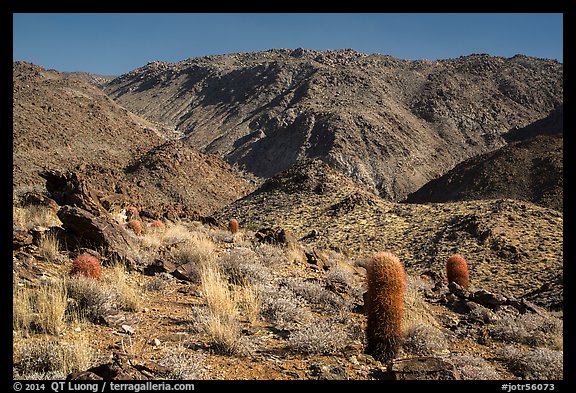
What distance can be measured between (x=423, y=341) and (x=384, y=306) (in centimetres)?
78

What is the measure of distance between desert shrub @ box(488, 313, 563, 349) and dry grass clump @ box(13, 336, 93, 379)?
5.44 meters

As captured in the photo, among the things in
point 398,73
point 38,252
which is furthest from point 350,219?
point 398,73

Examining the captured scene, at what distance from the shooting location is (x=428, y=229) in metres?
20.9

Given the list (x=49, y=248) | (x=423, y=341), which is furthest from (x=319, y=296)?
(x=49, y=248)

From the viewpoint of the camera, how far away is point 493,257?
17375 mm

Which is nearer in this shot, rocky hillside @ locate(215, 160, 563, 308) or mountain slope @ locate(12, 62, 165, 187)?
rocky hillside @ locate(215, 160, 563, 308)

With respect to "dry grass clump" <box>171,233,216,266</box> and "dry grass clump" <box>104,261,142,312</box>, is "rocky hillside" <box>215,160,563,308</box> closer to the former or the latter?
"dry grass clump" <box>171,233,216,266</box>

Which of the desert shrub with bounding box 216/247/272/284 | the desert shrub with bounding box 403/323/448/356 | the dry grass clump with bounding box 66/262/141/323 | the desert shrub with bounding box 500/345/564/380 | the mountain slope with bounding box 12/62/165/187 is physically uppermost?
the mountain slope with bounding box 12/62/165/187

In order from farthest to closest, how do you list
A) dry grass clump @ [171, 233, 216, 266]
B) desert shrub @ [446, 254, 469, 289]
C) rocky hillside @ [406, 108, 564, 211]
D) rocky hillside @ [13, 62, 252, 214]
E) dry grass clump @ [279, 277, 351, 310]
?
rocky hillside @ [406, 108, 564, 211]
rocky hillside @ [13, 62, 252, 214]
desert shrub @ [446, 254, 469, 289]
dry grass clump @ [171, 233, 216, 266]
dry grass clump @ [279, 277, 351, 310]

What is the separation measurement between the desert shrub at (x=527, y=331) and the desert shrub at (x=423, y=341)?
1.38 m

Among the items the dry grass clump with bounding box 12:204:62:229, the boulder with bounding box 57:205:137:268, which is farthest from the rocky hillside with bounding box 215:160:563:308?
the dry grass clump with bounding box 12:204:62:229

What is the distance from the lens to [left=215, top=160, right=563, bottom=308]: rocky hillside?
52.4 ft

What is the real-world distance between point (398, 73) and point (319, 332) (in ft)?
283
